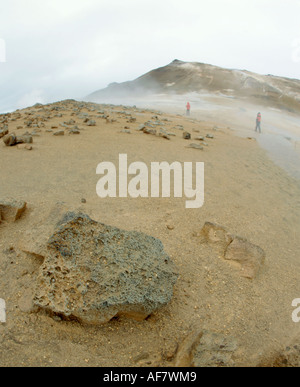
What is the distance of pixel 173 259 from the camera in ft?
11.7

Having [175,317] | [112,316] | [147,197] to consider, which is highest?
[147,197]

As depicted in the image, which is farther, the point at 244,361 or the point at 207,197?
the point at 207,197

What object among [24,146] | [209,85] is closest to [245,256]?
[24,146]

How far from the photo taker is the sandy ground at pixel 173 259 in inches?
92.7

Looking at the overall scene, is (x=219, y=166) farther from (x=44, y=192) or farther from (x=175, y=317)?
(x=175, y=317)

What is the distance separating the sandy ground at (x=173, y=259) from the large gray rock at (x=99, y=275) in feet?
0.63

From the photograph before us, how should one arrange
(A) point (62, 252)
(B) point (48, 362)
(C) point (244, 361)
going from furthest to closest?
(A) point (62, 252) < (C) point (244, 361) < (B) point (48, 362)

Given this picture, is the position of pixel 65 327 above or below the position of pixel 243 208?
below

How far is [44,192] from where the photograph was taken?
4.94 m

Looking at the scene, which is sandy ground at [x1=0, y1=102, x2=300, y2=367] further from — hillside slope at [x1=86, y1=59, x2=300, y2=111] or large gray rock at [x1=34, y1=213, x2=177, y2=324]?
hillside slope at [x1=86, y1=59, x2=300, y2=111]

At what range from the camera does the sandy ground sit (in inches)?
92.7

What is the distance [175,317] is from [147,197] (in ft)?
8.48

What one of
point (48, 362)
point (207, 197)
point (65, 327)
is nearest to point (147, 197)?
point (207, 197)

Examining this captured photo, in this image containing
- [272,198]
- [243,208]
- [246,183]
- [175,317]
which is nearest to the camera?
[175,317]
